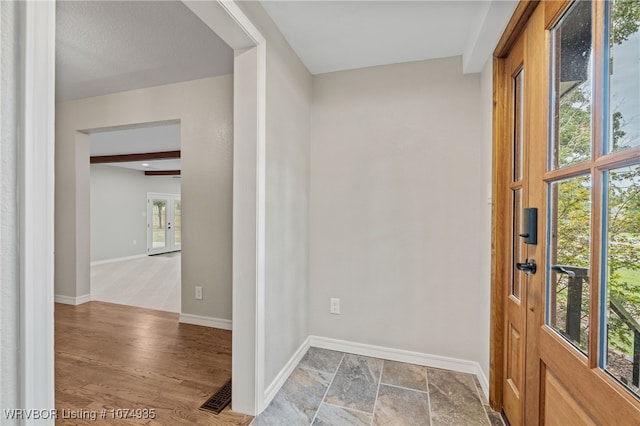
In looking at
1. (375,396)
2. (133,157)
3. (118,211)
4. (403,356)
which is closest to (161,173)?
(118,211)

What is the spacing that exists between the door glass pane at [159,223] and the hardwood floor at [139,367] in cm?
606

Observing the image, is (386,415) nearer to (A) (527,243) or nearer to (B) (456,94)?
(A) (527,243)

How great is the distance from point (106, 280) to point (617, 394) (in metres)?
6.34

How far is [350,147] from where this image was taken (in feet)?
7.76

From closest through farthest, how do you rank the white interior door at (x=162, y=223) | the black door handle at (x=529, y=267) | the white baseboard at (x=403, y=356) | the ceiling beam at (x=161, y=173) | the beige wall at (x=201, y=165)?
1. the black door handle at (x=529, y=267)
2. the white baseboard at (x=403, y=356)
3. the beige wall at (x=201, y=165)
4. the ceiling beam at (x=161, y=173)
5. the white interior door at (x=162, y=223)

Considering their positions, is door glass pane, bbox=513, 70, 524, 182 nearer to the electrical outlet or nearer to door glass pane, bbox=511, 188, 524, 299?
door glass pane, bbox=511, 188, 524, 299

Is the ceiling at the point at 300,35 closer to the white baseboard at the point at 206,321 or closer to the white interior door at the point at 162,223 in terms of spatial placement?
the white baseboard at the point at 206,321

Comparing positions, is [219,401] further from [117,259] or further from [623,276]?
[117,259]

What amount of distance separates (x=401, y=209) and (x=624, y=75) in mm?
1533

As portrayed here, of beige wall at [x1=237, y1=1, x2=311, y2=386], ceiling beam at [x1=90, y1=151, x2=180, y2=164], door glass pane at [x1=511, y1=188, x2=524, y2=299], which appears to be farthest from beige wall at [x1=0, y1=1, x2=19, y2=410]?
ceiling beam at [x1=90, y1=151, x2=180, y2=164]

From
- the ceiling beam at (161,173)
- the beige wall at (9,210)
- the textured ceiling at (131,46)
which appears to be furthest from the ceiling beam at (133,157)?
the beige wall at (9,210)

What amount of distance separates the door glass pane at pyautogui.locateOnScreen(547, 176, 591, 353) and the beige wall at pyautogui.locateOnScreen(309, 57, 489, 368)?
0.83 m

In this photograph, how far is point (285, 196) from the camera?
1.99 m

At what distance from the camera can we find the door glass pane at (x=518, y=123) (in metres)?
1.49
